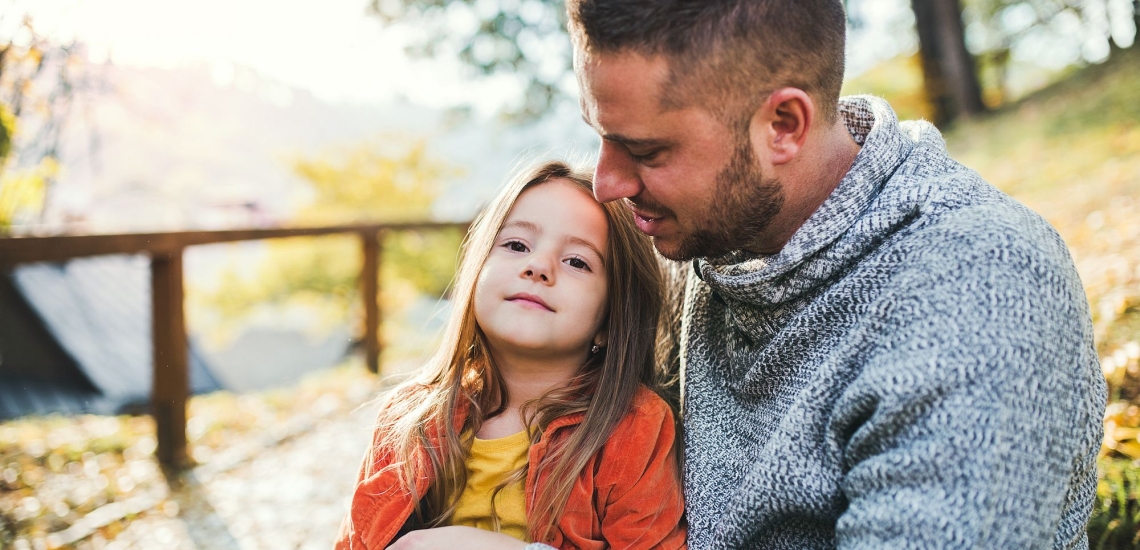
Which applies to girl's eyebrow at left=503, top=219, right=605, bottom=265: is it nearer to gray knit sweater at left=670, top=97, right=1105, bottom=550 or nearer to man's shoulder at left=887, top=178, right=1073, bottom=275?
gray knit sweater at left=670, top=97, right=1105, bottom=550

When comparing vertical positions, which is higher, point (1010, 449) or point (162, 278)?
point (1010, 449)

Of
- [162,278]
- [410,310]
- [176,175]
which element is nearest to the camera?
[162,278]

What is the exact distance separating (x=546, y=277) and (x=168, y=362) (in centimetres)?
274

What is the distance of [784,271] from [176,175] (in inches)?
501

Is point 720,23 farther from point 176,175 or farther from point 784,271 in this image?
point 176,175

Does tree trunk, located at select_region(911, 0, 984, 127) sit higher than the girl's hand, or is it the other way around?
tree trunk, located at select_region(911, 0, 984, 127)

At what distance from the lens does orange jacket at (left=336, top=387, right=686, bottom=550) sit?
64.6 inches

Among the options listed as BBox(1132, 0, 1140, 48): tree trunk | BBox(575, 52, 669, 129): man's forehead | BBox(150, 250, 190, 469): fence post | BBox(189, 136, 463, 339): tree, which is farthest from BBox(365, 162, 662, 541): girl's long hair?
BBox(1132, 0, 1140, 48): tree trunk

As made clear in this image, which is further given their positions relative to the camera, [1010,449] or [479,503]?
[479,503]

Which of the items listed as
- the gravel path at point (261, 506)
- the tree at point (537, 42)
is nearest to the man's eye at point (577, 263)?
the gravel path at point (261, 506)

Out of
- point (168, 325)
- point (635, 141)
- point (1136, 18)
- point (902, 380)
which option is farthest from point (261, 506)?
point (1136, 18)

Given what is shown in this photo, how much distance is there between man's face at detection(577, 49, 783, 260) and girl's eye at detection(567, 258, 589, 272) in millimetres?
257

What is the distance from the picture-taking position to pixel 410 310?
1142cm

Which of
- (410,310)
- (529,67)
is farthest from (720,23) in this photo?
(529,67)
